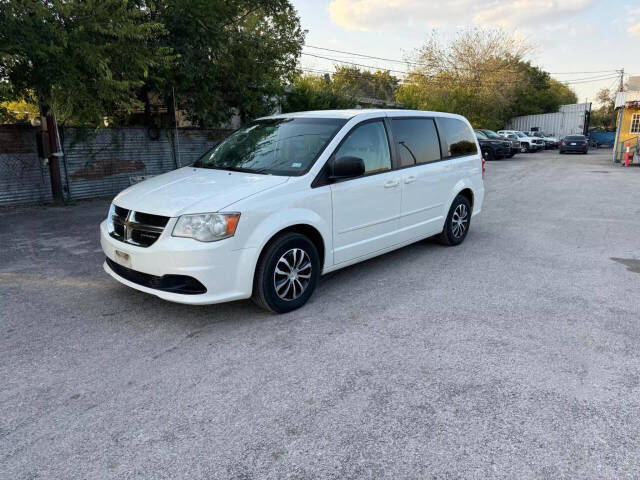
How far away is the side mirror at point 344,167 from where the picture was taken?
4.34 m

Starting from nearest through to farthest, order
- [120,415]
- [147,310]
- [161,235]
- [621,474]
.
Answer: [621,474]
[120,415]
[161,235]
[147,310]

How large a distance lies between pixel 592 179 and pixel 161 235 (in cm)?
1598

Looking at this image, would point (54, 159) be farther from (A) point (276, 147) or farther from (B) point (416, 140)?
(B) point (416, 140)

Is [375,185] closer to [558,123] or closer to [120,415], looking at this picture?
[120,415]

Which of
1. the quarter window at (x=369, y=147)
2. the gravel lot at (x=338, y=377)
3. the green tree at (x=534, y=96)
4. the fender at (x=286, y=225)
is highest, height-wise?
the green tree at (x=534, y=96)

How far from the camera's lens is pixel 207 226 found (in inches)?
145

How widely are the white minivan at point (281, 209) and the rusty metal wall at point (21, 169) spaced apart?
22.2 ft

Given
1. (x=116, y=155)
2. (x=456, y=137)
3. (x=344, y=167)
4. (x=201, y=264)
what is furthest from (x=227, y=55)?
(x=201, y=264)

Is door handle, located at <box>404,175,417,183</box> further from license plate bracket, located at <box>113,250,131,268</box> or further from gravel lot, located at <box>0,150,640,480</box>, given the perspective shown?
license plate bracket, located at <box>113,250,131,268</box>

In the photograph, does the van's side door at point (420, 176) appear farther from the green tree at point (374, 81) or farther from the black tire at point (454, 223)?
the green tree at point (374, 81)

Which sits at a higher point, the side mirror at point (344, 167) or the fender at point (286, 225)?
the side mirror at point (344, 167)

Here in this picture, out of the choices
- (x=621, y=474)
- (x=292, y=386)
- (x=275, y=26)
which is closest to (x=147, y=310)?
(x=292, y=386)

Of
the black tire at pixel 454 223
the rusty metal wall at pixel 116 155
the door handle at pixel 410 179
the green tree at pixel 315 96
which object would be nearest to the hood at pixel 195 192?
the door handle at pixel 410 179

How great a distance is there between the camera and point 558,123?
43.8 meters
